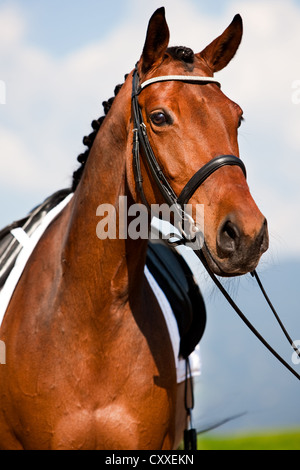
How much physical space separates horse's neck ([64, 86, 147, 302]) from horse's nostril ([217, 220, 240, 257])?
0.75 m

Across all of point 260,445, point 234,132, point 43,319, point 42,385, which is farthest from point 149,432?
point 260,445

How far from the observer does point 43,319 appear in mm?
3365

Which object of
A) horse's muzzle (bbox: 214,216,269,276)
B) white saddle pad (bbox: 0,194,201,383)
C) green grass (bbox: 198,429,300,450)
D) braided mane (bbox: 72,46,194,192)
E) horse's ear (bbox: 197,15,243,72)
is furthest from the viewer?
green grass (bbox: 198,429,300,450)

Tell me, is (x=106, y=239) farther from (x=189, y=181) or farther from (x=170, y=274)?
(x=170, y=274)

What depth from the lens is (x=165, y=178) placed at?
2.89 m

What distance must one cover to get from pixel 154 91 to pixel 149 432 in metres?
1.85

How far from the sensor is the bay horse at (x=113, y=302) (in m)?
2.91

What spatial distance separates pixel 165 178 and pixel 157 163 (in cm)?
9

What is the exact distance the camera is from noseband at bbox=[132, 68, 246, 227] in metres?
2.70

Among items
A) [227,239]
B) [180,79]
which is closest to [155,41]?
[180,79]
